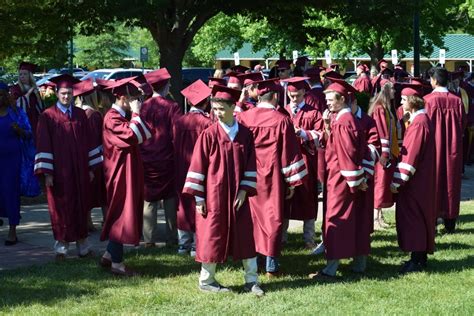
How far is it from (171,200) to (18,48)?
7493 millimetres

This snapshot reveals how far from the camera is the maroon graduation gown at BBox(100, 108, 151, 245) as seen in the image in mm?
7773

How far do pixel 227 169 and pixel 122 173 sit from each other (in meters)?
1.33

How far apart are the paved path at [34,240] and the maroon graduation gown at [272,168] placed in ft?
7.20

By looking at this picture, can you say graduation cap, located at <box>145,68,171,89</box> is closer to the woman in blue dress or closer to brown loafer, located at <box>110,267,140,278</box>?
the woman in blue dress

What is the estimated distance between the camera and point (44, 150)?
821 centimetres

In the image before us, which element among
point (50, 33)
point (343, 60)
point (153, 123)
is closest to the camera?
point (153, 123)

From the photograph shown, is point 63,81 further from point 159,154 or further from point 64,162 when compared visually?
point 159,154

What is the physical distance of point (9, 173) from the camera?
9.59 metres

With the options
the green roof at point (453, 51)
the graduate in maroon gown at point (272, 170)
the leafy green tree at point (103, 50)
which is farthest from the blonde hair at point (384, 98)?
the leafy green tree at point (103, 50)

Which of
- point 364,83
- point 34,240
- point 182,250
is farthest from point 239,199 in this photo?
point 364,83

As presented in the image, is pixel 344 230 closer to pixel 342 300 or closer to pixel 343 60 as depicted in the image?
pixel 342 300

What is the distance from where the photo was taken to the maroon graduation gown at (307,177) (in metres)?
8.92

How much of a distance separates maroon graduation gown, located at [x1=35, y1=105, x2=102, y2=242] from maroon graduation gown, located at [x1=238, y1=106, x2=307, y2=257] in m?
1.86

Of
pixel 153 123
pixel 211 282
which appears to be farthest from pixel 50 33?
pixel 211 282
